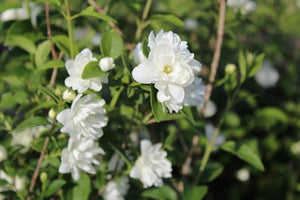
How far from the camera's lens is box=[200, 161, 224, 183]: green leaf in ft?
6.02

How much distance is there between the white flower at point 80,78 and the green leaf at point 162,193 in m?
0.65

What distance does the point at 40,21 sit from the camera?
5.67ft

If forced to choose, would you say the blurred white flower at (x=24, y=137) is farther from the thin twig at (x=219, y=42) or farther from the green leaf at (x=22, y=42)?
the thin twig at (x=219, y=42)

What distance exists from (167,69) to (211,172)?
2.89 ft

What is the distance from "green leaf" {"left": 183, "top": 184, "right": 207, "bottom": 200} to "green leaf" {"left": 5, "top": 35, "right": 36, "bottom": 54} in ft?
2.83

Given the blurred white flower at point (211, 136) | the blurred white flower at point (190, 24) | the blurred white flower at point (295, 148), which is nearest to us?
the blurred white flower at point (211, 136)

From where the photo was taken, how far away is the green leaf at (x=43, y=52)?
1.64m

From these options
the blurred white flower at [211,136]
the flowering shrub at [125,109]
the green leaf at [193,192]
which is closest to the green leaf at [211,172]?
the flowering shrub at [125,109]

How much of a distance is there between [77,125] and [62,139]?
275mm

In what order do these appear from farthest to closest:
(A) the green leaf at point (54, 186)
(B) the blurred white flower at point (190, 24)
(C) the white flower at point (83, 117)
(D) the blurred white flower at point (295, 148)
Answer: (B) the blurred white flower at point (190, 24) → (D) the blurred white flower at point (295, 148) → (A) the green leaf at point (54, 186) → (C) the white flower at point (83, 117)

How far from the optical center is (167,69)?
1131mm

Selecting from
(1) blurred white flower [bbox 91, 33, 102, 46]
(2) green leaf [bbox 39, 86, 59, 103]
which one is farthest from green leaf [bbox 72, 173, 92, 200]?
(1) blurred white flower [bbox 91, 33, 102, 46]

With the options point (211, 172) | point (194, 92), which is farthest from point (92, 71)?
point (211, 172)

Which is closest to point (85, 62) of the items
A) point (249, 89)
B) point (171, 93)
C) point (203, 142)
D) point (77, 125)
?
point (77, 125)
